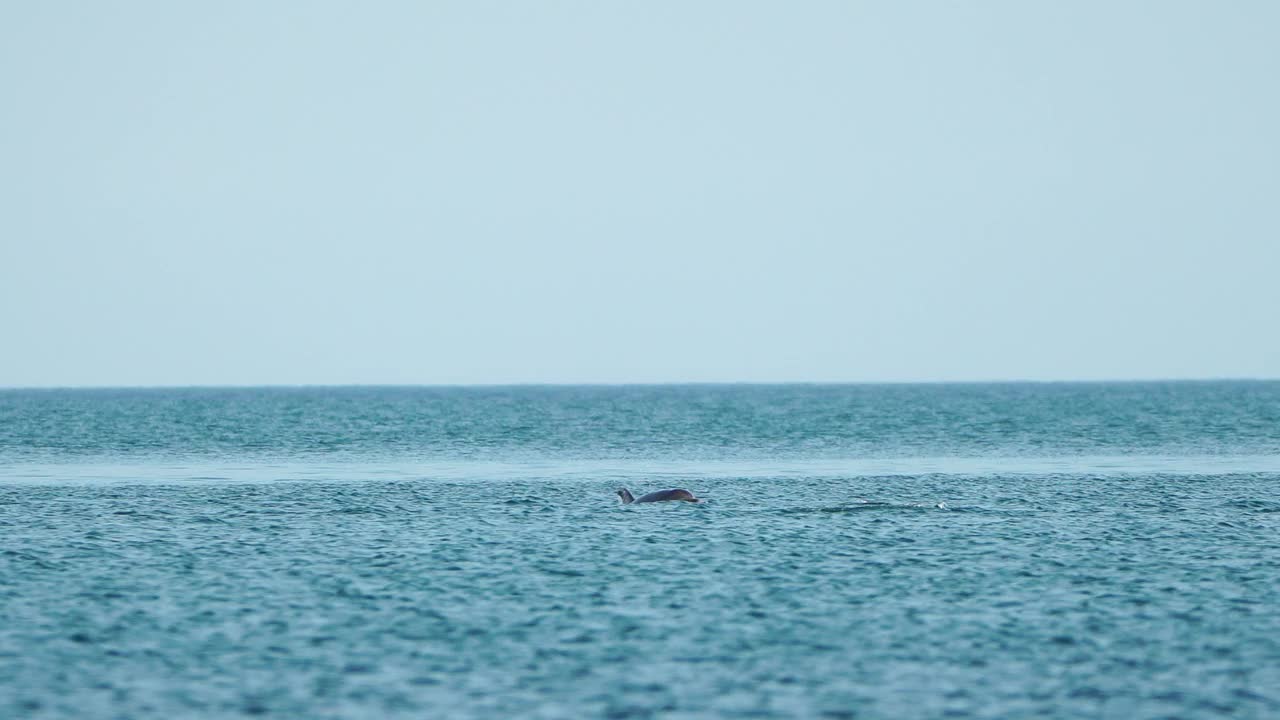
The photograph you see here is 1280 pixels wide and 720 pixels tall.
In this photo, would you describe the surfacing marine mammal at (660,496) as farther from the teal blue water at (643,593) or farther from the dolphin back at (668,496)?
the teal blue water at (643,593)

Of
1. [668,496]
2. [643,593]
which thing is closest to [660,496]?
[668,496]

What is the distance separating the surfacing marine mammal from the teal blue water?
1137mm

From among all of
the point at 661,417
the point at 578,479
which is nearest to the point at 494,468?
the point at 578,479

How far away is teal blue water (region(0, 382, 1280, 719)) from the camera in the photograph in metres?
18.9

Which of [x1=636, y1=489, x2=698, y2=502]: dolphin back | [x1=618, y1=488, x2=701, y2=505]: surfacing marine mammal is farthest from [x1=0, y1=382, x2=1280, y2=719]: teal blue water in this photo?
[x1=636, y1=489, x2=698, y2=502]: dolphin back

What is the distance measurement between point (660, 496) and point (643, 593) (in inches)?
663

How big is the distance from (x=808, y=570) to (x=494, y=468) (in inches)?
1243

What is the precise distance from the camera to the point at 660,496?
142ft

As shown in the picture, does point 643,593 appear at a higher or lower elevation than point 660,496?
lower

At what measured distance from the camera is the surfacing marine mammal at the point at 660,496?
42862 mm

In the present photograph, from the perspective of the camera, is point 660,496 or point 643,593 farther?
point 660,496

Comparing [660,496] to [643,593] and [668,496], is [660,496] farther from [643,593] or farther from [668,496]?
[643,593]

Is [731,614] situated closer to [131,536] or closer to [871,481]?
[131,536]

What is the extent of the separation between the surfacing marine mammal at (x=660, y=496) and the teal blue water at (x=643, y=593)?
1137 mm
